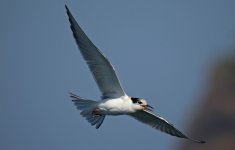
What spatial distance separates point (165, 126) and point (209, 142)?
1737 centimetres

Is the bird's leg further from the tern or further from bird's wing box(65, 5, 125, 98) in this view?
bird's wing box(65, 5, 125, 98)

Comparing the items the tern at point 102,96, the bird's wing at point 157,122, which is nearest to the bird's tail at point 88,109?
the tern at point 102,96

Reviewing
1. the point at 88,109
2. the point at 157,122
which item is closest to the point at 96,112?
the point at 88,109

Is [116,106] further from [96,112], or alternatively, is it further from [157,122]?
[157,122]

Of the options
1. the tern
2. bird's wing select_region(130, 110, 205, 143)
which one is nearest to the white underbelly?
the tern

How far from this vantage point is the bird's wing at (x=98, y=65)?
13812 mm

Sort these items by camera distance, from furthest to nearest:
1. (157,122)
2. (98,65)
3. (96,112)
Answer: (157,122) → (96,112) → (98,65)

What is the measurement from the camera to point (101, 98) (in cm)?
1450

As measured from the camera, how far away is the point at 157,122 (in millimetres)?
15375

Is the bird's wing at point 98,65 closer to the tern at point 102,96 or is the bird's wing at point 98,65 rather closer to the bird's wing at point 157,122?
the tern at point 102,96

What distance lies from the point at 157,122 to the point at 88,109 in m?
1.65

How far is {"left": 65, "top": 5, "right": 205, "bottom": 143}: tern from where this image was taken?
13891 millimetres

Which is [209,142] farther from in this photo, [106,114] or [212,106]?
[106,114]

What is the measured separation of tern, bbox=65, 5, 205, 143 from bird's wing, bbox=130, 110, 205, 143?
4cm
